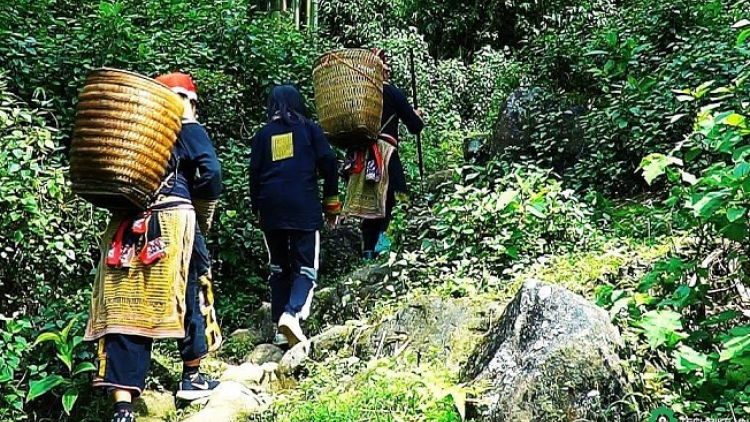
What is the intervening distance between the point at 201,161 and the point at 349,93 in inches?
80.8

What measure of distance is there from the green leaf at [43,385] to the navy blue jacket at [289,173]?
1.71m

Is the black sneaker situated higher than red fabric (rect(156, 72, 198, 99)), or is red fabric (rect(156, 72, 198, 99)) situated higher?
red fabric (rect(156, 72, 198, 99))

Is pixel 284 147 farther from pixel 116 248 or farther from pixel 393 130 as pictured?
pixel 116 248

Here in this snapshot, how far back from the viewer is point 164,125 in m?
3.73

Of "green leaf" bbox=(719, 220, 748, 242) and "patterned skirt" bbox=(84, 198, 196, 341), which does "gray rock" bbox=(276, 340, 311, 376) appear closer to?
"patterned skirt" bbox=(84, 198, 196, 341)

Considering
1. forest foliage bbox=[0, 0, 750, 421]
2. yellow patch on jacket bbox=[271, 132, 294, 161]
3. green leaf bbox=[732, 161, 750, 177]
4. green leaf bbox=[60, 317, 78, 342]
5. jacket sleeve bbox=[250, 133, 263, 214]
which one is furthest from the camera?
jacket sleeve bbox=[250, 133, 263, 214]

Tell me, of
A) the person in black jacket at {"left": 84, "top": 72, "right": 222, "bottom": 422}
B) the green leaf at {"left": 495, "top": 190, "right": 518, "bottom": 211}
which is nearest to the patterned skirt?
the person in black jacket at {"left": 84, "top": 72, "right": 222, "bottom": 422}

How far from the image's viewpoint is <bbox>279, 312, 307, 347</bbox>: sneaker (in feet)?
16.3

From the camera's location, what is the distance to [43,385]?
12.8 feet

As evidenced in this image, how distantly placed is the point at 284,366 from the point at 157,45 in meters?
3.23

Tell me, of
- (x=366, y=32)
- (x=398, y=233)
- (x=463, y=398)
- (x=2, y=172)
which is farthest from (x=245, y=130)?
(x=366, y=32)

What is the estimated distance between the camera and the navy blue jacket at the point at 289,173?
5.14m

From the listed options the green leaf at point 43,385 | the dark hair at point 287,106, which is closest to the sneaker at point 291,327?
the dark hair at point 287,106

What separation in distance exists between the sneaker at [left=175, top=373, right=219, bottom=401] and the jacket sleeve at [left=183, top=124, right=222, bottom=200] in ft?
3.29
